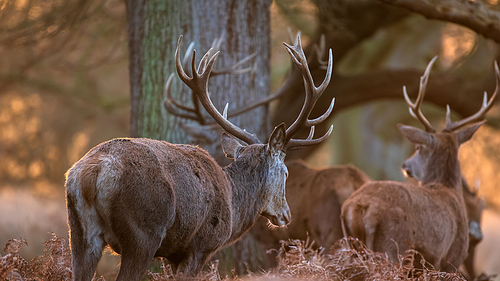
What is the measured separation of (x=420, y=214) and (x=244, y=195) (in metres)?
1.89

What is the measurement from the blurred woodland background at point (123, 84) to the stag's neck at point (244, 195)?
136 inches

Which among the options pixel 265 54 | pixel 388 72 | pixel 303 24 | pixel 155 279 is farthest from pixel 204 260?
pixel 303 24

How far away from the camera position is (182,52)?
5.47 meters

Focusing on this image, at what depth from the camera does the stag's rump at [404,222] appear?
4.49 meters

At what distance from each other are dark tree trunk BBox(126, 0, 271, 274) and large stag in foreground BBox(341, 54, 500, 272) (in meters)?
1.41

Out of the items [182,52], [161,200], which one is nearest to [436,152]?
[182,52]

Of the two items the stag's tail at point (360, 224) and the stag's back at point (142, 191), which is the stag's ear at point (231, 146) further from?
the stag's tail at point (360, 224)

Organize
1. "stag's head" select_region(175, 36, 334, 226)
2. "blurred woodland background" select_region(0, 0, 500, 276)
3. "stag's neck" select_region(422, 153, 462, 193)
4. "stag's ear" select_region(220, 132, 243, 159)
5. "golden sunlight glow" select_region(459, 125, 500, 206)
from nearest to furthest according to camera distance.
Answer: "stag's head" select_region(175, 36, 334, 226) → "stag's ear" select_region(220, 132, 243, 159) → "stag's neck" select_region(422, 153, 462, 193) → "blurred woodland background" select_region(0, 0, 500, 276) → "golden sunlight glow" select_region(459, 125, 500, 206)

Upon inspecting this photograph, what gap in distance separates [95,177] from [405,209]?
2.93 meters

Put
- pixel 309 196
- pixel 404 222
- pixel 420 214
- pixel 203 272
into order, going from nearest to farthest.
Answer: pixel 203 272, pixel 404 222, pixel 420 214, pixel 309 196

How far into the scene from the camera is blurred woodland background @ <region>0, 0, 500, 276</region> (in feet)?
26.6

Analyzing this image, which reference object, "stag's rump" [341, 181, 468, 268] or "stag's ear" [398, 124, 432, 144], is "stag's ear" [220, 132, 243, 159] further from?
"stag's ear" [398, 124, 432, 144]

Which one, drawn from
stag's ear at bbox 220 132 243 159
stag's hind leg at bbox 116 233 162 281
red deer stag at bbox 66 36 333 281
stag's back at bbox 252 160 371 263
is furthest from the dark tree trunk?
stag's hind leg at bbox 116 233 162 281

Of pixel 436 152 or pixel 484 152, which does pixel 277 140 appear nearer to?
pixel 436 152
